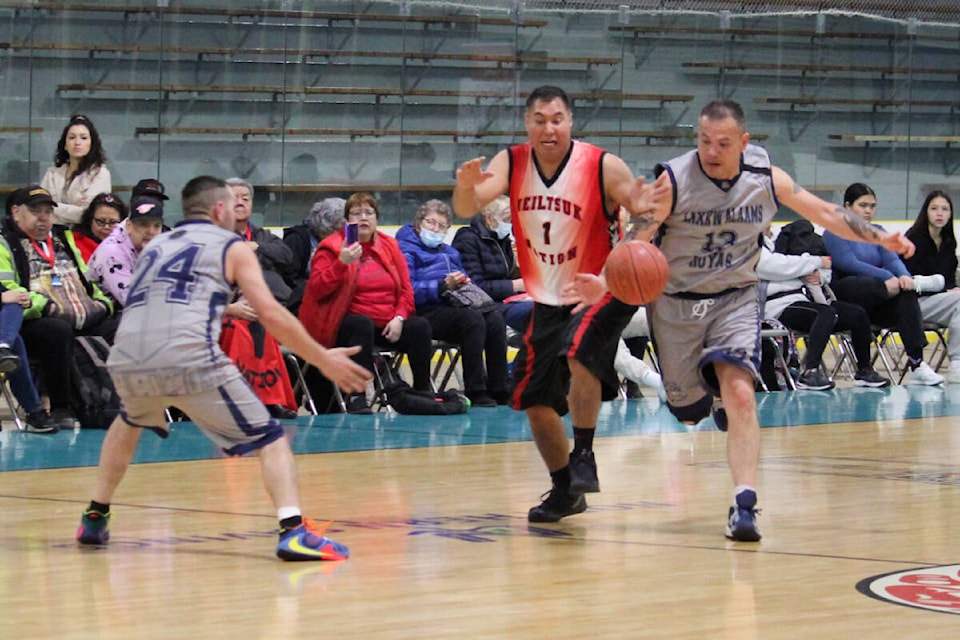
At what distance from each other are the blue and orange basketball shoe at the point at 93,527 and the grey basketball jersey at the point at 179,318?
504mm

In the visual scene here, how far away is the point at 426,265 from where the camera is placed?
1080 centimetres

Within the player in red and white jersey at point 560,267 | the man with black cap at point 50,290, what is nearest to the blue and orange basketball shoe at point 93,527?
the player in red and white jersey at point 560,267

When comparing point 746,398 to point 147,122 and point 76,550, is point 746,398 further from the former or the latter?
point 147,122

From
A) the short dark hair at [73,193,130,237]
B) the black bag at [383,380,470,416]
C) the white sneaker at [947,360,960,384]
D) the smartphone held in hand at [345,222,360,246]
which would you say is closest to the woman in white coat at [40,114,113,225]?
the short dark hair at [73,193,130,237]

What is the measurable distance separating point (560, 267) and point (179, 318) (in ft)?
5.38

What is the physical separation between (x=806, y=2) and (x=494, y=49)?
408 cm

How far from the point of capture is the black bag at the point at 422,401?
10.2m

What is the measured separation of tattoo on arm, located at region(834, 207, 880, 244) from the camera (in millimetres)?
6078

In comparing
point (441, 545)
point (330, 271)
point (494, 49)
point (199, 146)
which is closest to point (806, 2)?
point (494, 49)

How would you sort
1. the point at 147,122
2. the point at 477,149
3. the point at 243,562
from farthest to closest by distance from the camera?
1. the point at 477,149
2. the point at 147,122
3. the point at 243,562

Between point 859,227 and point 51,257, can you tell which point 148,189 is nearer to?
point 51,257

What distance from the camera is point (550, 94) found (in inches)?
243

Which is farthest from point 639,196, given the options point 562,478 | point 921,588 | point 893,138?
point 893,138

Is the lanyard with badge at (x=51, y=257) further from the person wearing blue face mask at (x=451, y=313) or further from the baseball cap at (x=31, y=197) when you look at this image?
the person wearing blue face mask at (x=451, y=313)
